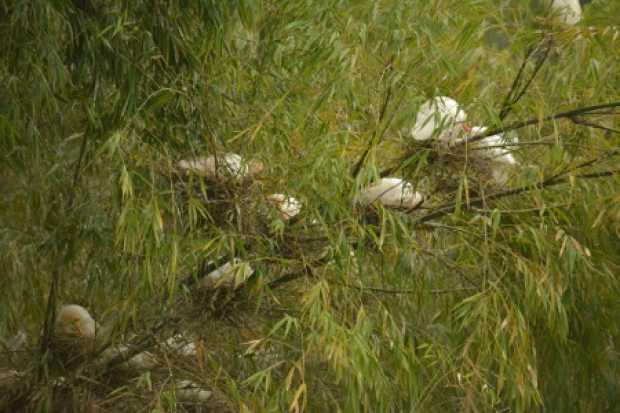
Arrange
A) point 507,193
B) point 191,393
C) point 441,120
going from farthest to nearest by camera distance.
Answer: point 191,393
point 507,193
point 441,120

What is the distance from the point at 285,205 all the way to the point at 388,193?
0.24 m

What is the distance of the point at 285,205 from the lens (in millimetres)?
2203

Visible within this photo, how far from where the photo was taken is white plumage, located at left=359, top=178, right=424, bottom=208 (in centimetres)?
219

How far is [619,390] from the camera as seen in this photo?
254 centimetres

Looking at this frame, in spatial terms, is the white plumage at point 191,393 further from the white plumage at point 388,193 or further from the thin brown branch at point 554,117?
the thin brown branch at point 554,117

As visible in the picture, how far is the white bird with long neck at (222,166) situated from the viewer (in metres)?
2.18

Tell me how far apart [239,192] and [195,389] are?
56 cm

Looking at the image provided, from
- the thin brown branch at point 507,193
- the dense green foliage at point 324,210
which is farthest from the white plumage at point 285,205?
the thin brown branch at point 507,193

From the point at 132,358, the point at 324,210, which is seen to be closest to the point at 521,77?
the point at 324,210

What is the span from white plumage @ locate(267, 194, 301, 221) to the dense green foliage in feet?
0.09

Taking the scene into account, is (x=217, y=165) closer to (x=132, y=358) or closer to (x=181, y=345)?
(x=181, y=345)

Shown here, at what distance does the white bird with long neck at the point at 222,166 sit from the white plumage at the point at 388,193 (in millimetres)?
255

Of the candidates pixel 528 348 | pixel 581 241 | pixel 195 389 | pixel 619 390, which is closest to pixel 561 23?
pixel 581 241

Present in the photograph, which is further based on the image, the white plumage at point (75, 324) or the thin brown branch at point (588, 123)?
the white plumage at point (75, 324)
